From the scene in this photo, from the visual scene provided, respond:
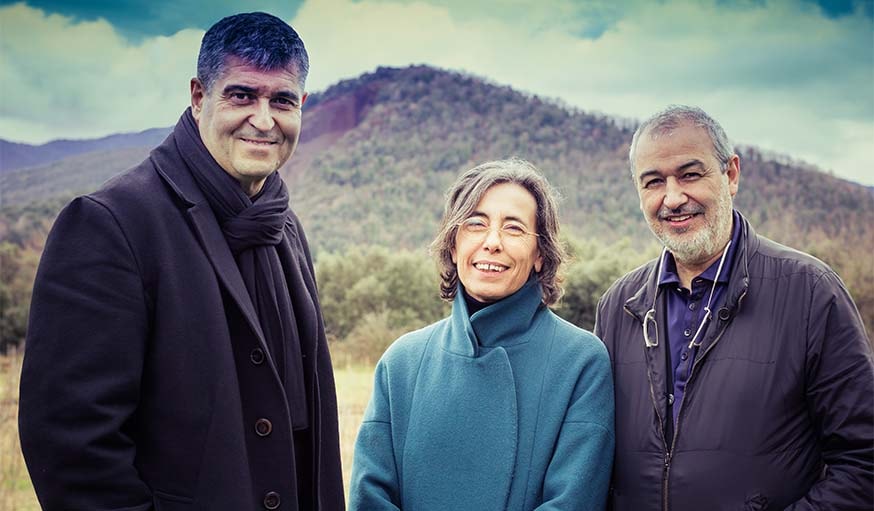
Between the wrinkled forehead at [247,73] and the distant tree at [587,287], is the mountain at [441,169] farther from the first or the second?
the wrinkled forehead at [247,73]

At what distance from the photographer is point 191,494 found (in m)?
2.15

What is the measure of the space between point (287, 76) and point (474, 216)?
2.78 ft

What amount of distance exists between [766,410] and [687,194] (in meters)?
0.83

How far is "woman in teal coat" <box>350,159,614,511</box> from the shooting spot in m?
2.62

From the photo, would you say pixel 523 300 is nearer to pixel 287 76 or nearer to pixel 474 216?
pixel 474 216

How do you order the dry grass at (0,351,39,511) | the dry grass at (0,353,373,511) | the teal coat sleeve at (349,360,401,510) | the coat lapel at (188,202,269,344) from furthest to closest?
the dry grass at (0,353,373,511), the dry grass at (0,351,39,511), the teal coat sleeve at (349,360,401,510), the coat lapel at (188,202,269,344)

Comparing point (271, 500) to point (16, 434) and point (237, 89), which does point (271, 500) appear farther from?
point (16, 434)

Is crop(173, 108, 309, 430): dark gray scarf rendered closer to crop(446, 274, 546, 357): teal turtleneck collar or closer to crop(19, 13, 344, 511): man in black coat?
crop(19, 13, 344, 511): man in black coat

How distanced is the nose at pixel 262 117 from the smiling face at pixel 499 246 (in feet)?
2.74

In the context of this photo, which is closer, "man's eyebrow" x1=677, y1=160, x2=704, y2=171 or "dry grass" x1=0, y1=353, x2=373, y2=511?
"man's eyebrow" x1=677, y1=160, x2=704, y2=171

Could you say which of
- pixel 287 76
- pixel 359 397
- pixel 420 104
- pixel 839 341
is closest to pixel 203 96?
pixel 287 76

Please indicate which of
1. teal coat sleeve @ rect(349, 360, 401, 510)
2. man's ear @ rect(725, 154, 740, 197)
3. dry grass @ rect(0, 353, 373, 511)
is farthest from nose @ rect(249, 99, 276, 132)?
dry grass @ rect(0, 353, 373, 511)

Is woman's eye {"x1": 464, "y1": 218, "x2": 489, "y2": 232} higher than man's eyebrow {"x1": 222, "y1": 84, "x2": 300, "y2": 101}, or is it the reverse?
man's eyebrow {"x1": 222, "y1": 84, "x2": 300, "y2": 101}

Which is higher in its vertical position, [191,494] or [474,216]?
[474,216]
